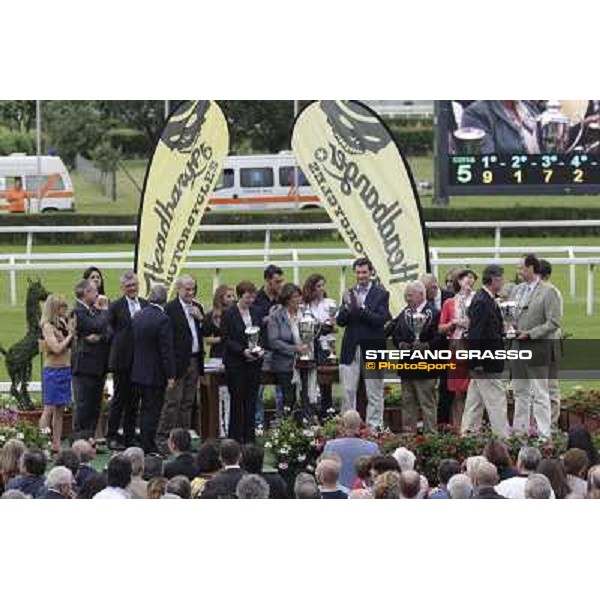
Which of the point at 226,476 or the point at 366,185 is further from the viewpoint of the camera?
the point at 366,185

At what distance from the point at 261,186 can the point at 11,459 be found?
31.5 feet

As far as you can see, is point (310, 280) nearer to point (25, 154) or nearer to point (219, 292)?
point (219, 292)

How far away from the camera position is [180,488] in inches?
440

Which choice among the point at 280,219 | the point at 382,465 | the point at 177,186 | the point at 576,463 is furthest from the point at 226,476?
the point at 280,219

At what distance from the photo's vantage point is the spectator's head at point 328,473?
1146 centimetres

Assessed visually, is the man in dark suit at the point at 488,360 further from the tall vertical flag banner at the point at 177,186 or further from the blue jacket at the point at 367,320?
the tall vertical flag banner at the point at 177,186

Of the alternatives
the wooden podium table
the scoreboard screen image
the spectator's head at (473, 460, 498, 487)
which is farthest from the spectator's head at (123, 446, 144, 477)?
the scoreboard screen image

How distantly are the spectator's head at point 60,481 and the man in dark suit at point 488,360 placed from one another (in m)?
3.76

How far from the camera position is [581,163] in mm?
16547

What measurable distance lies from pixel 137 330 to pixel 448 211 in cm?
718

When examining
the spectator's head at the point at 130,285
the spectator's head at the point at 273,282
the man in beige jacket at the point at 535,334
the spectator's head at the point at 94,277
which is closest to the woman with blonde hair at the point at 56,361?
the spectator's head at the point at 94,277

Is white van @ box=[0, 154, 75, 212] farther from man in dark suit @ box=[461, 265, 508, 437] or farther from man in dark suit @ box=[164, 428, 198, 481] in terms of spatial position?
man in dark suit @ box=[164, 428, 198, 481]

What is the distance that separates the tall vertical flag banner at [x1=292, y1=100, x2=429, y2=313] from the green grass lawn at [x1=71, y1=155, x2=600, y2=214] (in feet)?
12.5

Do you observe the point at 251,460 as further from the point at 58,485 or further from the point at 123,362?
the point at 123,362
